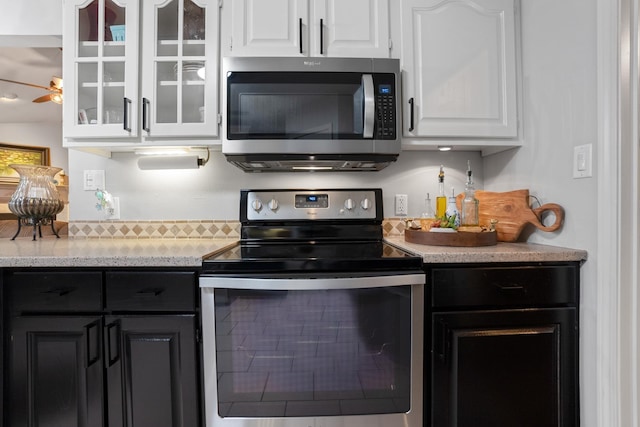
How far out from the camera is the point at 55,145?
224 inches

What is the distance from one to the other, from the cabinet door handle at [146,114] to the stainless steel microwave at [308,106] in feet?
1.18

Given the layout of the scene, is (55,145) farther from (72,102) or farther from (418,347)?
(418,347)

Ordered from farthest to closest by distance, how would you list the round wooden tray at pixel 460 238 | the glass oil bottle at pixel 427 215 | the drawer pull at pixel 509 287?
the glass oil bottle at pixel 427 215
the round wooden tray at pixel 460 238
the drawer pull at pixel 509 287

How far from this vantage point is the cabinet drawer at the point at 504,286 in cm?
121

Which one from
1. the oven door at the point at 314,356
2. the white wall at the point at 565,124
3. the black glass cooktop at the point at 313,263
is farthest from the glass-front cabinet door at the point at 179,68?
the white wall at the point at 565,124

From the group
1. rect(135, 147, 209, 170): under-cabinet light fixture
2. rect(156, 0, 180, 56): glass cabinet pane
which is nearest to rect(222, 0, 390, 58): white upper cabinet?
rect(156, 0, 180, 56): glass cabinet pane

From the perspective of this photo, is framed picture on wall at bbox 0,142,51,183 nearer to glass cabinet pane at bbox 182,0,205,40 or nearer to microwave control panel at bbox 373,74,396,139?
glass cabinet pane at bbox 182,0,205,40

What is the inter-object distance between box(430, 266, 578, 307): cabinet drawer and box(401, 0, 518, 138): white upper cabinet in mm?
645

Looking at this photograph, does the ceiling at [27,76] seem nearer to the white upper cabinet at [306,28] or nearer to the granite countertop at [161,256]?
the white upper cabinet at [306,28]

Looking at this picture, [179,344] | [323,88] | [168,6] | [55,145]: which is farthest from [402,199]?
[55,145]

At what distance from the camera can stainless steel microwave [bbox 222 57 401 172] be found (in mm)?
1426

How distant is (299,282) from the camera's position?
112 centimetres

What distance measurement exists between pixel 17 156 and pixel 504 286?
709 cm

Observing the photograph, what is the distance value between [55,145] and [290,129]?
612 cm
